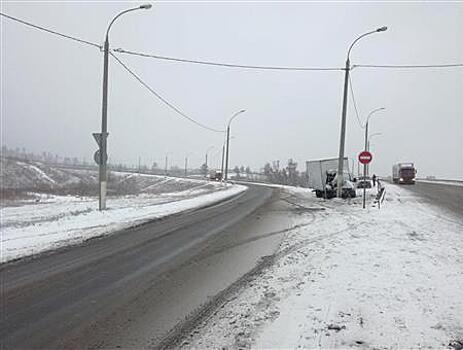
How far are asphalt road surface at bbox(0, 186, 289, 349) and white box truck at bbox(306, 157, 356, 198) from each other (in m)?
19.4

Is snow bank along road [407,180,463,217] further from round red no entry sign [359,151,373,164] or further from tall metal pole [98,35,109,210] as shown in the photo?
tall metal pole [98,35,109,210]

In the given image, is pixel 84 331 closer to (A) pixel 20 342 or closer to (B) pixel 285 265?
(A) pixel 20 342

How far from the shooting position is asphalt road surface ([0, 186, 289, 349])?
16.8ft

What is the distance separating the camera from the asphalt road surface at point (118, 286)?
511cm

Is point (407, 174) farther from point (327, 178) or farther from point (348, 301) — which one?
point (348, 301)

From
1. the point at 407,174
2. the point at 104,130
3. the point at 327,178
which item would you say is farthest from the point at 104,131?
the point at 407,174

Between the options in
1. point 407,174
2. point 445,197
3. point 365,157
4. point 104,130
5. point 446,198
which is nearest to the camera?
point 104,130

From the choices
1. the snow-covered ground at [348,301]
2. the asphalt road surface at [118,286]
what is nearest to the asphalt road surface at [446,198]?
the snow-covered ground at [348,301]

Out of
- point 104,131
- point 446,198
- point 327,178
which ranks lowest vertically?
point 446,198

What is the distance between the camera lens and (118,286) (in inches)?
283

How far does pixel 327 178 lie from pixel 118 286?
27737 mm

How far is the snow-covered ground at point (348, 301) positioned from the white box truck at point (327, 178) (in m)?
19.3

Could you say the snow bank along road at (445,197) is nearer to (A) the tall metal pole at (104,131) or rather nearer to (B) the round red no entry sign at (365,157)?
(B) the round red no entry sign at (365,157)

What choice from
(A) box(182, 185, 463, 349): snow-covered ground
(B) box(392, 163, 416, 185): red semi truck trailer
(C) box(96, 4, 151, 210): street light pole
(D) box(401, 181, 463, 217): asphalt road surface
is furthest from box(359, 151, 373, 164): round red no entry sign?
(B) box(392, 163, 416, 185): red semi truck trailer
